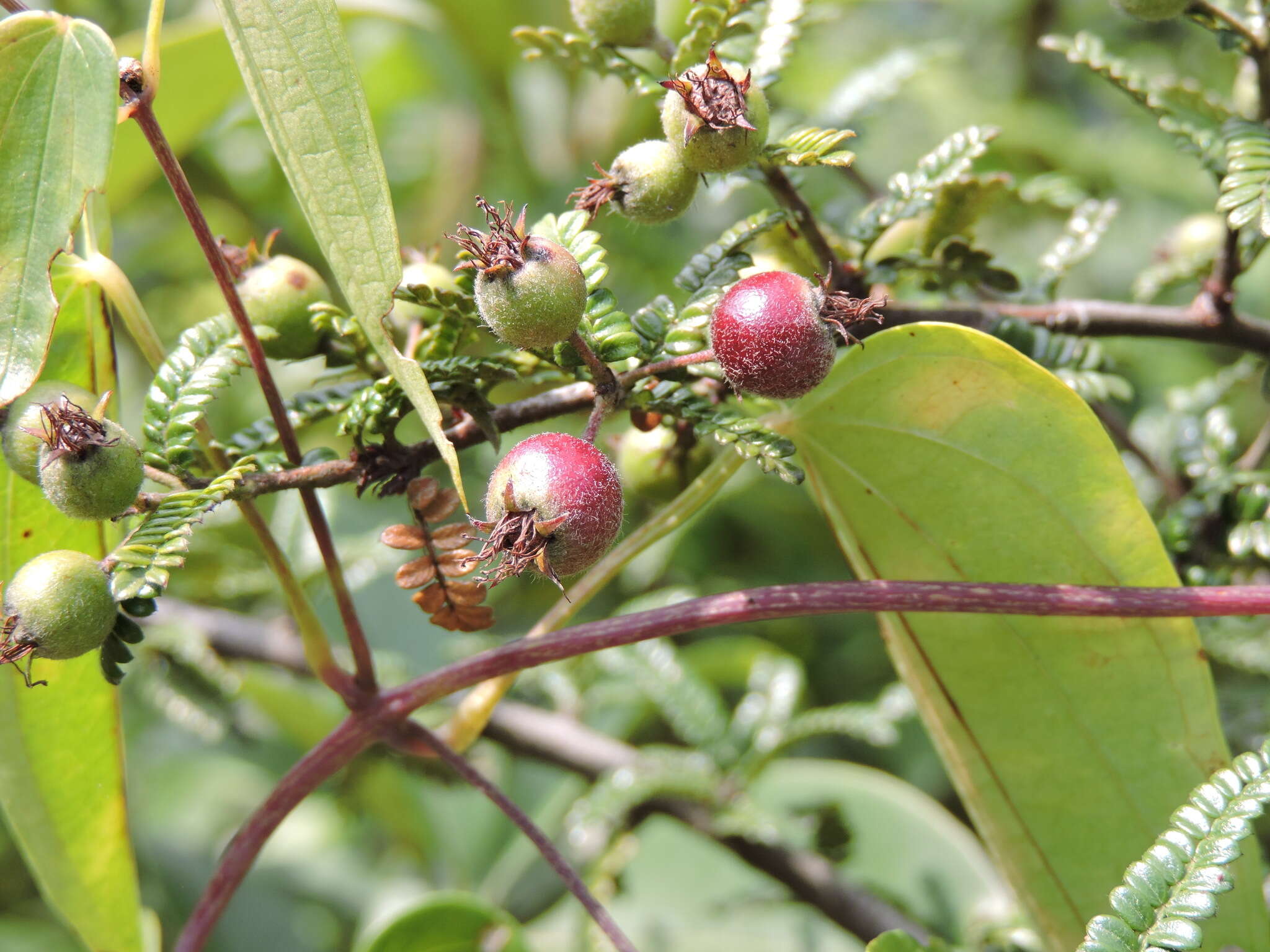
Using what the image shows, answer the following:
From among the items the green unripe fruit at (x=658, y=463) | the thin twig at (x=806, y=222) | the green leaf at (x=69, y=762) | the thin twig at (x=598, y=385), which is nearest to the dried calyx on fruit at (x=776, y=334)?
the thin twig at (x=598, y=385)

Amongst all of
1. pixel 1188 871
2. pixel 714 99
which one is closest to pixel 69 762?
pixel 714 99

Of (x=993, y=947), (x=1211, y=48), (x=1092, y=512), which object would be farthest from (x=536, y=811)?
(x=1211, y=48)

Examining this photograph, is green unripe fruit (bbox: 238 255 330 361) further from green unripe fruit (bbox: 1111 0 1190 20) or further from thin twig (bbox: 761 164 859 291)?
green unripe fruit (bbox: 1111 0 1190 20)

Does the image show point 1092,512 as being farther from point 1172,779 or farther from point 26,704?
point 26,704

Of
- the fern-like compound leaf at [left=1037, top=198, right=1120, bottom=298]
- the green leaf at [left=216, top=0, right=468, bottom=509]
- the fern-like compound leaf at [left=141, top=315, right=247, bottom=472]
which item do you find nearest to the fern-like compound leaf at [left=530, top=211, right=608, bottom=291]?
the green leaf at [left=216, top=0, right=468, bottom=509]

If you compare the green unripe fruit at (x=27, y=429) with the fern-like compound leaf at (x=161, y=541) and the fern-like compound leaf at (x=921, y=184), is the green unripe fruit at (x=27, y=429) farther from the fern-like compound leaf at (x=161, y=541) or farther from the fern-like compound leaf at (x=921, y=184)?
the fern-like compound leaf at (x=921, y=184)

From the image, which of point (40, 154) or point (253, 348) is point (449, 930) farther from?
point (40, 154)
